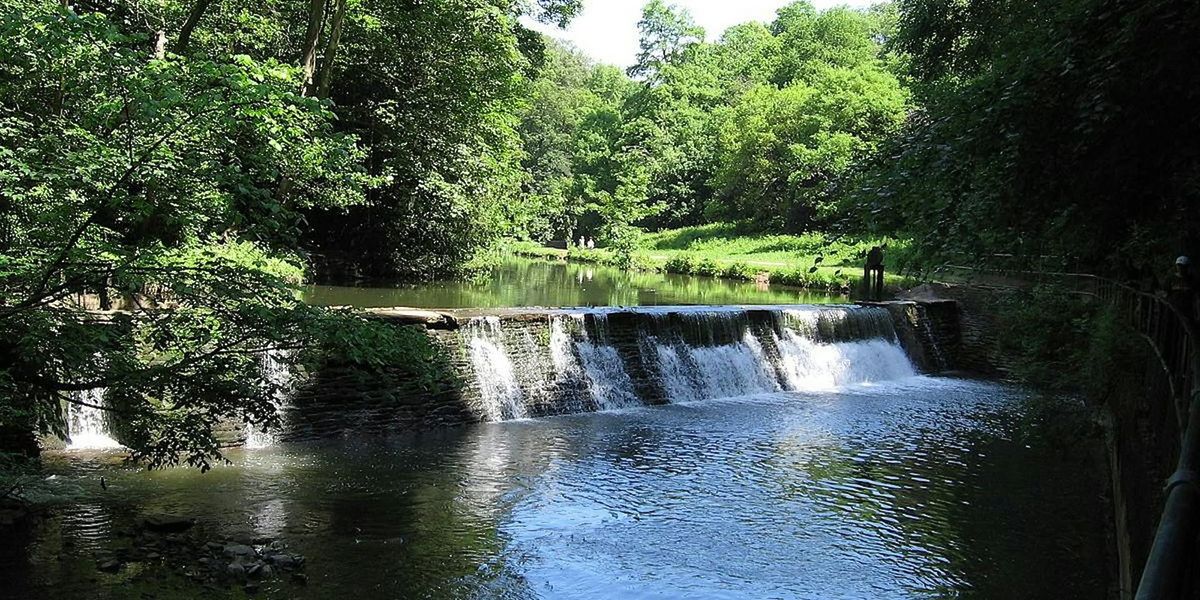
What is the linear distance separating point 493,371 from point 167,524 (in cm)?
557

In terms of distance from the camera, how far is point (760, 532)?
7.14 metres

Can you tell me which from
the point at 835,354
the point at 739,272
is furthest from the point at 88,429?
the point at 739,272

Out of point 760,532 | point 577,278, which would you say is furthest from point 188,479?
point 577,278

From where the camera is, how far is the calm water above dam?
59.0 ft

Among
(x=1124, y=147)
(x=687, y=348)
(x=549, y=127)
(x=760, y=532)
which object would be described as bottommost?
(x=760, y=532)

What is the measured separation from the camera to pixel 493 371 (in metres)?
11.5

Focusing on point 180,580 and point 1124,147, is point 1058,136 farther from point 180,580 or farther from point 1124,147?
point 180,580

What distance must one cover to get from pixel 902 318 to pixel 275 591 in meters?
13.8

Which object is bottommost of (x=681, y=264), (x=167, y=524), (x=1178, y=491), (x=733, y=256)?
(x=167, y=524)

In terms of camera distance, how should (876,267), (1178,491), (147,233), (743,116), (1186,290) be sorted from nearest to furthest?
(1178,491) → (1186,290) → (147,233) → (876,267) → (743,116)

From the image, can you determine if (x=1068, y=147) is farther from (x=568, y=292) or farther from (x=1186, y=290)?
(x=568, y=292)

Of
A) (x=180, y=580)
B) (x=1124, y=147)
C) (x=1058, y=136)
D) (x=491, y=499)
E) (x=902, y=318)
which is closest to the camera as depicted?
(x=1124, y=147)

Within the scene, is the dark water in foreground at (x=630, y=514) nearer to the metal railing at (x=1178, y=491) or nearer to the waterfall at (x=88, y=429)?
the waterfall at (x=88, y=429)

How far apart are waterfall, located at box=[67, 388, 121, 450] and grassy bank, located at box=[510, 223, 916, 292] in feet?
47.0
